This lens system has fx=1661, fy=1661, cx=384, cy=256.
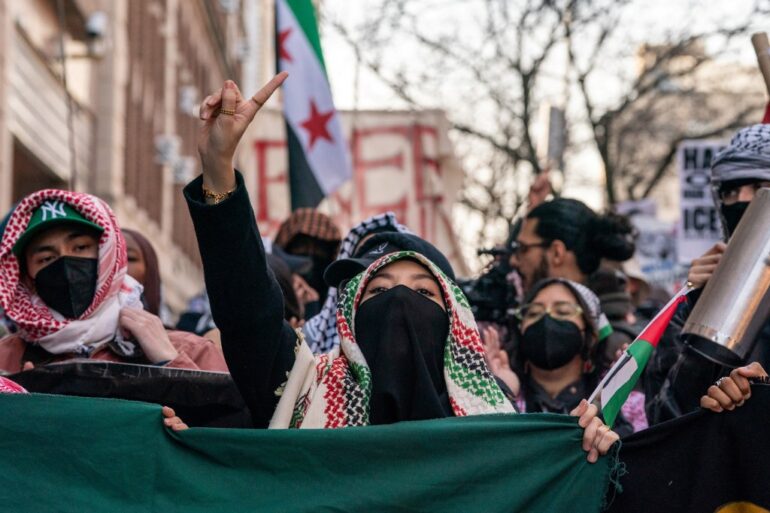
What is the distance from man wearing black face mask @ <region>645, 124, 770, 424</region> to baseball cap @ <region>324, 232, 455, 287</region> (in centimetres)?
73

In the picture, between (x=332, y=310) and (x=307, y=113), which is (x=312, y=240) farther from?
(x=307, y=113)

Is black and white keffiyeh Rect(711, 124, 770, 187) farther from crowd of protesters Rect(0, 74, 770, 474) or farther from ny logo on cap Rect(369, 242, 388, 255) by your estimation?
ny logo on cap Rect(369, 242, 388, 255)

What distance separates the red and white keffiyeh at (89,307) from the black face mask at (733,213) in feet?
6.16

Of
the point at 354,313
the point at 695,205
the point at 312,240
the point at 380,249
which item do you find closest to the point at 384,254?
the point at 380,249

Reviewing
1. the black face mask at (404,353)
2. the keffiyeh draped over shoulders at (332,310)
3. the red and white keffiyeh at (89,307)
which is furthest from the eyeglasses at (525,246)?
the black face mask at (404,353)

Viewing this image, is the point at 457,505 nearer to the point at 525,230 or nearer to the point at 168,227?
the point at 525,230

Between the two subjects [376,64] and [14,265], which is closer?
[14,265]

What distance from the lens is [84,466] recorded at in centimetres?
394

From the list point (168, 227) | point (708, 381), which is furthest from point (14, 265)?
point (168, 227)

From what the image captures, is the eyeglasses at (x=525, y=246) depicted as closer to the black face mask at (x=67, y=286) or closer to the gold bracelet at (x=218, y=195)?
the black face mask at (x=67, y=286)

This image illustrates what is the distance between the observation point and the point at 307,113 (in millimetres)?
10023

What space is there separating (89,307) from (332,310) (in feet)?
2.54

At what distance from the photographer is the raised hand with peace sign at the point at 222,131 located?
4.00 meters

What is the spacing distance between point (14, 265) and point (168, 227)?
24.8 metres
